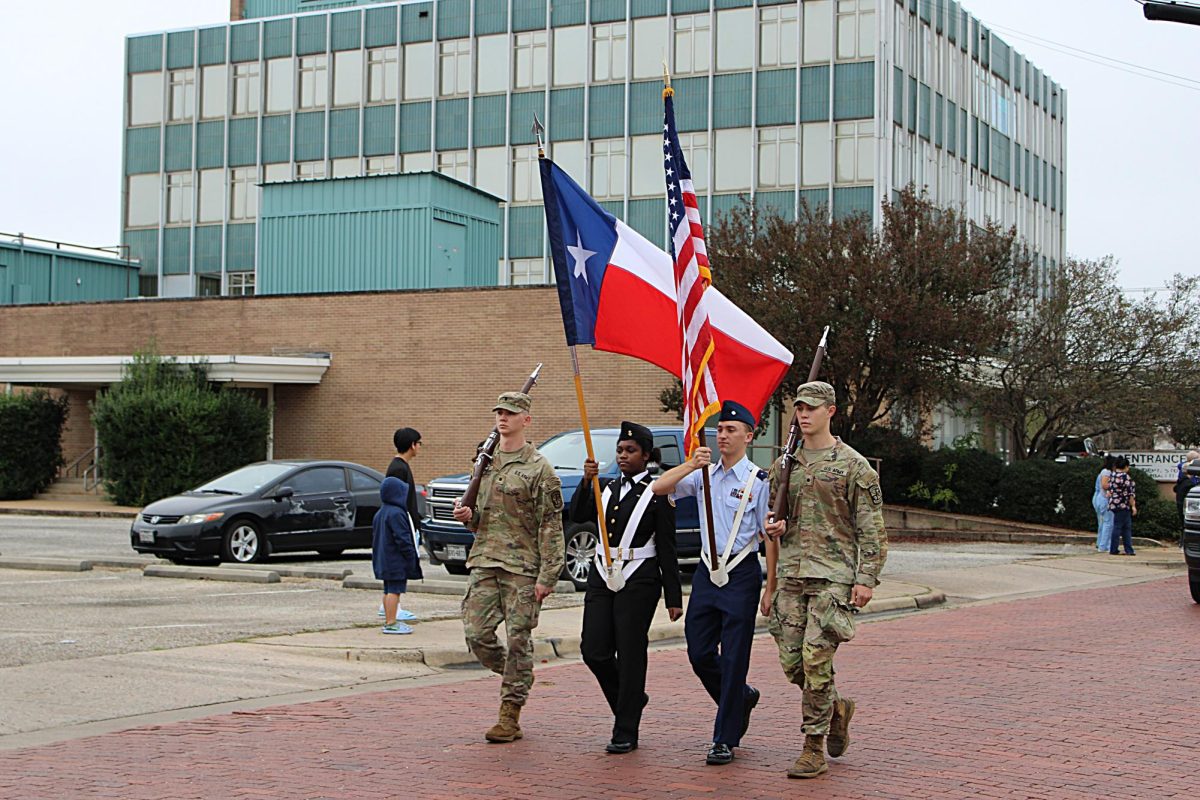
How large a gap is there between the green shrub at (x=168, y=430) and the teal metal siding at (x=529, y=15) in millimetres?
21927

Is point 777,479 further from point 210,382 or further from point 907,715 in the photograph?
point 210,382

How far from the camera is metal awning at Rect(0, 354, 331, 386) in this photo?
118ft

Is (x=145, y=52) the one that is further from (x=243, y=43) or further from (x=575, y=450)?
(x=575, y=450)

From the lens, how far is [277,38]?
5619cm

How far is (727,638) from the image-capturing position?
7.73 m

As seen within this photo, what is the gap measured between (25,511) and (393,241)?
12.8 meters

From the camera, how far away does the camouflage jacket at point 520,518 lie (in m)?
8.45

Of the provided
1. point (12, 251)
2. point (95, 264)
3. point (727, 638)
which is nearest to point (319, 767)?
point (727, 638)

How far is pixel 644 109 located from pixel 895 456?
2289cm

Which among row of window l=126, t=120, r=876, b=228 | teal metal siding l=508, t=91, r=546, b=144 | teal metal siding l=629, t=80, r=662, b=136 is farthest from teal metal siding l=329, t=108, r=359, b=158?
teal metal siding l=629, t=80, r=662, b=136

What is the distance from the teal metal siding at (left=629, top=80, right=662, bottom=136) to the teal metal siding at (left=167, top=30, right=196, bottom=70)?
18.3 metres

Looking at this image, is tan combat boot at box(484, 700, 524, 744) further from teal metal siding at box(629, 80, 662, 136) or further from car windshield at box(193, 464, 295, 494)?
teal metal siding at box(629, 80, 662, 136)

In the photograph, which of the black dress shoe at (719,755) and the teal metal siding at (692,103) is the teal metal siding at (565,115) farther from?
the black dress shoe at (719,755)

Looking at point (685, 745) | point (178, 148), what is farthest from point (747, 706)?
point (178, 148)
